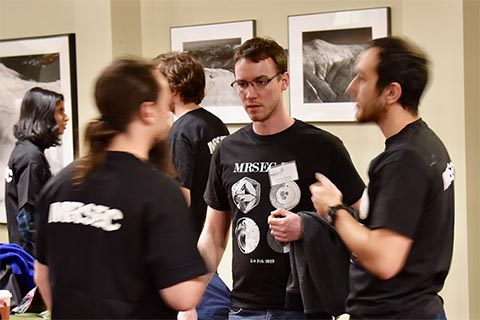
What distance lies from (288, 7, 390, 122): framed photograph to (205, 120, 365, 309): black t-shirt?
5.14 feet

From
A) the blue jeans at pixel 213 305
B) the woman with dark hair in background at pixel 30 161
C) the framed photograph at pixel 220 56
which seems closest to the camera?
the blue jeans at pixel 213 305

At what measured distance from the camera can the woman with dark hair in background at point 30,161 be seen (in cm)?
354

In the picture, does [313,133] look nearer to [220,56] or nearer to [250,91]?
[250,91]

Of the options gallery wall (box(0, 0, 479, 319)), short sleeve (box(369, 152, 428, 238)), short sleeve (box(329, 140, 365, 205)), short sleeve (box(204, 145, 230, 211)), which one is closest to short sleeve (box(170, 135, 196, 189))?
short sleeve (box(204, 145, 230, 211))

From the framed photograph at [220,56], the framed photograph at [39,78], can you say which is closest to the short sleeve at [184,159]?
the framed photograph at [220,56]

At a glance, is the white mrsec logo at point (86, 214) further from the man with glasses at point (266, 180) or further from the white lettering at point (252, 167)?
the white lettering at point (252, 167)

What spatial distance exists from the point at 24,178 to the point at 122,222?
207cm

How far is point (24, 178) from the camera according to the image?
11.8ft

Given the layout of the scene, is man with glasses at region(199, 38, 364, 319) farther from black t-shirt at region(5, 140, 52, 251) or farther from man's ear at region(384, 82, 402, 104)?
black t-shirt at region(5, 140, 52, 251)

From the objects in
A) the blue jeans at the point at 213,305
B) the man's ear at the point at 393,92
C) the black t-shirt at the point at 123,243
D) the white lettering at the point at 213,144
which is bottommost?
the blue jeans at the point at 213,305

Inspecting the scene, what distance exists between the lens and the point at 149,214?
166 cm

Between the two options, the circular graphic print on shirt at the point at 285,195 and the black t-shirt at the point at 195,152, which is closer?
the circular graphic print on shirt at the point at 285,195

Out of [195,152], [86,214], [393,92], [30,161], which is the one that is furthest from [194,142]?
[86,214]

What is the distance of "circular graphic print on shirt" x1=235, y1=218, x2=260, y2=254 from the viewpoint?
8.14ft
